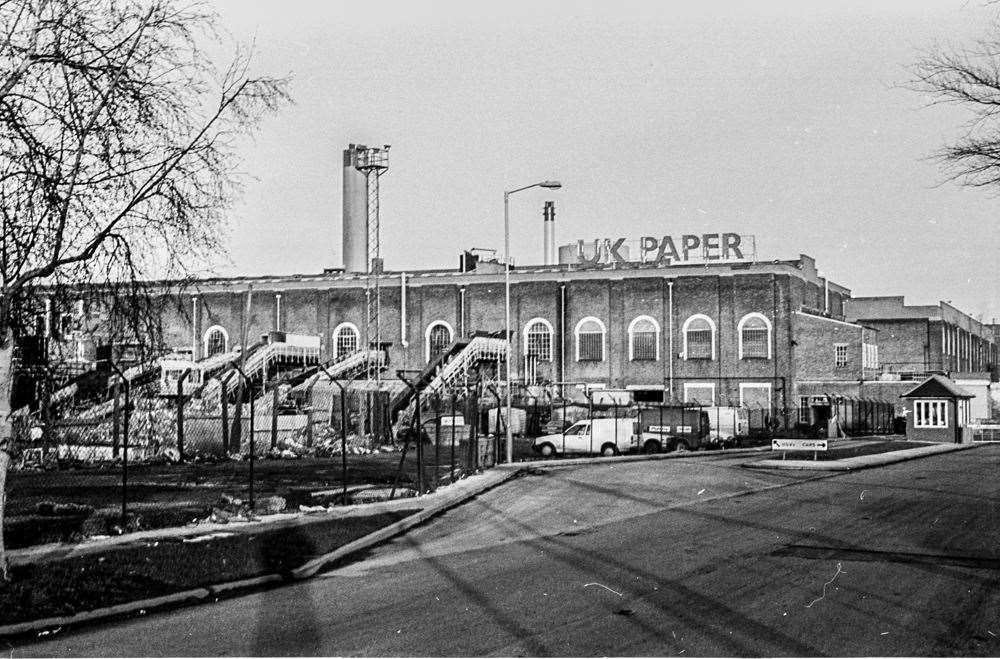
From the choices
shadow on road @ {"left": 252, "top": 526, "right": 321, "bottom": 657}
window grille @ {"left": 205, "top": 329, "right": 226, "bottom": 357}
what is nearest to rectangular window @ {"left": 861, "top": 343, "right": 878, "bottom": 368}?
window grille @ {"left": 205, "top": 329, "right": 226, "bottom": 357}

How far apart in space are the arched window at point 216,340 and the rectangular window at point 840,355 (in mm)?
41378

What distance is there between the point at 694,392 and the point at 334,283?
1037 inches

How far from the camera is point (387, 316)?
249 ft

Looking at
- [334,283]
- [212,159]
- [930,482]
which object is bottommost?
[930,482]

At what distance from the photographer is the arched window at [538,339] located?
72.6 metres

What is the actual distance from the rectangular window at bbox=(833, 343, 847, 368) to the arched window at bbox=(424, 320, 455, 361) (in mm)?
25049

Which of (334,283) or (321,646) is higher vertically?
(334,283)

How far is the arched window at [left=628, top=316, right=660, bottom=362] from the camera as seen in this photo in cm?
6994

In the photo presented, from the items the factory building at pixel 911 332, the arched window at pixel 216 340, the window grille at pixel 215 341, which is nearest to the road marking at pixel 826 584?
the arched window at pixel 216 340

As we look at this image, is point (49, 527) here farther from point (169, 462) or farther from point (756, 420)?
point (756, 420)

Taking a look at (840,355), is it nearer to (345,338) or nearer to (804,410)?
(804,410)

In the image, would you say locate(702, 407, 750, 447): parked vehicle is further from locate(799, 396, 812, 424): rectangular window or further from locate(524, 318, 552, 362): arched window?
locate(524, 318, 552, 362): arched window

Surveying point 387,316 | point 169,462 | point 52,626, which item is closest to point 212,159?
point 52,626

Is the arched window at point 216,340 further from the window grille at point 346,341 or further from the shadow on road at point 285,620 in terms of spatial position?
the shadow on road at point 285,620
